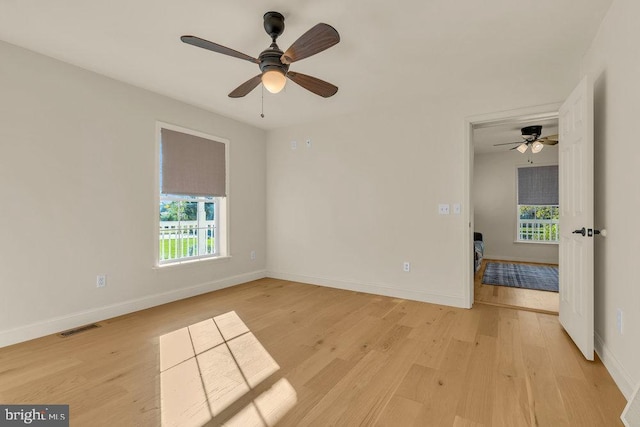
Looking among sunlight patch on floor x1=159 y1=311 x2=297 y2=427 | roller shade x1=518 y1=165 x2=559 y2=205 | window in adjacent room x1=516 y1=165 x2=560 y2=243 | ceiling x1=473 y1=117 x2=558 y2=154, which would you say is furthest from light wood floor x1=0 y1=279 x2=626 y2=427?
roller shade x1=518 y1=165 x2=559 y2=205

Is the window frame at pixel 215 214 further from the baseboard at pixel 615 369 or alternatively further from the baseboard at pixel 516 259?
the baseboard at pixel 516 259

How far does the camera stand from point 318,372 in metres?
2.14

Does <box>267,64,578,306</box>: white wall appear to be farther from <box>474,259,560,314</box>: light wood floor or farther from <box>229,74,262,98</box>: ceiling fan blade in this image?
<box>229,74,262,98</box>: ceiling fan blade

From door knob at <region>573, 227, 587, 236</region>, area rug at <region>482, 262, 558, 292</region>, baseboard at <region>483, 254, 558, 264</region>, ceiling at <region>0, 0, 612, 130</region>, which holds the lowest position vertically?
area rug at <region>482, 262, 558, 292</region>

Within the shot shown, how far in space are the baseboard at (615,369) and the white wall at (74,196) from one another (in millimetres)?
4184

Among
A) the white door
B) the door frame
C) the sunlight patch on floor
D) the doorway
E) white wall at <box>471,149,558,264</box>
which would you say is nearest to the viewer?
the sunlight patch on floor

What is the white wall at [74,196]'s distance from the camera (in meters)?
2.64

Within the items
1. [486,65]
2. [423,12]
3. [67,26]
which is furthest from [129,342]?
[486,65]

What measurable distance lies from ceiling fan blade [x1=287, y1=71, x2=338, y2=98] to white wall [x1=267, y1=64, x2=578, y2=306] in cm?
102

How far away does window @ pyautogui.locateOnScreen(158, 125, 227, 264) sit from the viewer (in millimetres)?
3840

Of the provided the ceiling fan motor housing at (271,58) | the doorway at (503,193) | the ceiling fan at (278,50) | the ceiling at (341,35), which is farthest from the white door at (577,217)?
the doorway at (503,193)

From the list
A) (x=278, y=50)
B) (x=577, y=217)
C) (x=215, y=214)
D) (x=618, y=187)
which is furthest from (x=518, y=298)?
(x=215, y=214)

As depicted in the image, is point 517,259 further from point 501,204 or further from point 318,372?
point 318,372

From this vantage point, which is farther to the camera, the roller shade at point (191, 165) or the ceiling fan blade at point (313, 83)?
the roller shade at point (191, 165)
